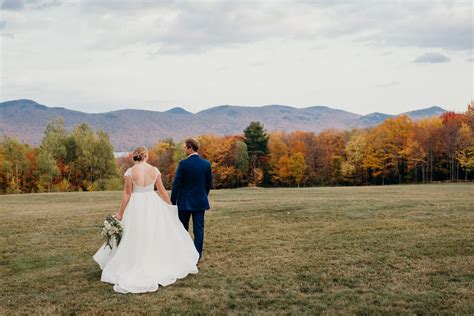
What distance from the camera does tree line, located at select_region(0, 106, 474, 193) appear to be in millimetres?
68188

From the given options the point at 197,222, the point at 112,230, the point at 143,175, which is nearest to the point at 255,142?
the point at 197,222

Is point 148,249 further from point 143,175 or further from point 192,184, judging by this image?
point 192,184

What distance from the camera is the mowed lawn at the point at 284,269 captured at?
23.2 feet

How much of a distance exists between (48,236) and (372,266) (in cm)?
1010

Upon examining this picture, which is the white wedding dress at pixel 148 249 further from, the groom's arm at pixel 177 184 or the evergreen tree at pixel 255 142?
the evergreen tree at pixel 255 142

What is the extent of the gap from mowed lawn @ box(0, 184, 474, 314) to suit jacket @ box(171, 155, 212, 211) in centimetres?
138

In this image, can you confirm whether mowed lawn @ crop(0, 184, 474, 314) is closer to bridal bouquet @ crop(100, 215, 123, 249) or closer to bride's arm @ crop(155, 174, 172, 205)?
bridal bouquet @ crop(100, 215, 123, 249)

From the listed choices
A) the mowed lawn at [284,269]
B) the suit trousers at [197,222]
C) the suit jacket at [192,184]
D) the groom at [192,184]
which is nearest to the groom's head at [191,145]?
the groom at [192,184]

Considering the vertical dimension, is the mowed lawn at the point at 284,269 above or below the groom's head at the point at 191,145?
below

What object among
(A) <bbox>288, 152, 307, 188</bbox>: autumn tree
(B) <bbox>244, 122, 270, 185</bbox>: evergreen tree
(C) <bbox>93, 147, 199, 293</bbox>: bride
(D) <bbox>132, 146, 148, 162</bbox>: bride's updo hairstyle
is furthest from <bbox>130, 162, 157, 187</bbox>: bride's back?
(B) <bbox>244, 122, 270, 185</bbox>: evergreen tree

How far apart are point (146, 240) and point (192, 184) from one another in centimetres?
164

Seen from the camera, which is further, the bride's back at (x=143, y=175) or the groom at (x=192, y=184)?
the groom at (x=192, y=184)

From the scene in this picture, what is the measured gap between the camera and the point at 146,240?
28.9 feet

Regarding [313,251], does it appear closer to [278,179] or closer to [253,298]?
[253,298]
